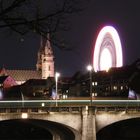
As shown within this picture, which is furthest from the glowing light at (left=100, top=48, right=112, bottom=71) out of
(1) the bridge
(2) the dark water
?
(1) the bridge

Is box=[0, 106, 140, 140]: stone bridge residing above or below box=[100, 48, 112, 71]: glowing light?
below

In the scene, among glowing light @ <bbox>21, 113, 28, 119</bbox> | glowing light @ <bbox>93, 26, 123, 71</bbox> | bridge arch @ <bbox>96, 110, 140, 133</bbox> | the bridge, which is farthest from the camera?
glowing light @ <bbox>93, 26, 123, 71</bbox>

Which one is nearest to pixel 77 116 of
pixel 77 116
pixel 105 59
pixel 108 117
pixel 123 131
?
pixel 77 116

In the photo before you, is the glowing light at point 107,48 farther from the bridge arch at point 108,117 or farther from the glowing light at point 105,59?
the bridge arch at point 108,117

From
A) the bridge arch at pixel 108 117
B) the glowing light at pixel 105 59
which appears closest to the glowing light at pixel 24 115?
the bridge arch at pixel 108 117

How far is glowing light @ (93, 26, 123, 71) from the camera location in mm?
109688

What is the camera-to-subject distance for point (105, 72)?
566ft

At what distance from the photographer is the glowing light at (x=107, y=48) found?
10969 cm

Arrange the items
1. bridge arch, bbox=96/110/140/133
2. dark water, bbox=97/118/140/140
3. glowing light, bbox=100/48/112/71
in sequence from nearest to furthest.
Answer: bridge arch, bbox=96/110/140/133
dark water, bbox=97/118/140/140
glowing light, bbox=100/48/112/71

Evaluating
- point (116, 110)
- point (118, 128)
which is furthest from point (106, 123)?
point (118, 128)

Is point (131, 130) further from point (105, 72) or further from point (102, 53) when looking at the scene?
point (105, 72)

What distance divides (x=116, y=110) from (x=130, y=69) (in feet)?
313

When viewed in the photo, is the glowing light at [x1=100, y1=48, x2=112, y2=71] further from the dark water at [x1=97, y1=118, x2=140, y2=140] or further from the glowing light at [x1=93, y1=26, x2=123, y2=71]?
the dark water at [x1=97, y1=118, x2=140, y2=140]

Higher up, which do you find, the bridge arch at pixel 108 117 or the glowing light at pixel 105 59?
the glowing light at pixel 105 59
